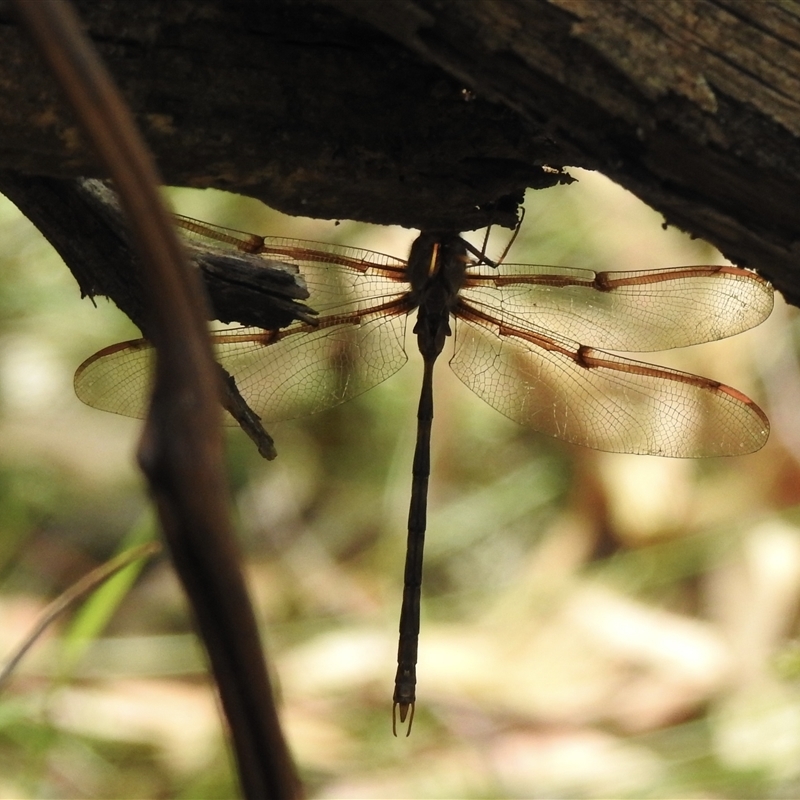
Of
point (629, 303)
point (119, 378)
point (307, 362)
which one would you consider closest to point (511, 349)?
point (629, 303)

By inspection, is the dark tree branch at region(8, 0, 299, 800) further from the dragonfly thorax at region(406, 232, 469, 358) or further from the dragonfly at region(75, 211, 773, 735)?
the dragonfly at region(75, 211, 773, 735)

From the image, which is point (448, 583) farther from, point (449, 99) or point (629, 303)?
point (449, 99)

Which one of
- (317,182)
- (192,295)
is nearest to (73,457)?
(317,182)

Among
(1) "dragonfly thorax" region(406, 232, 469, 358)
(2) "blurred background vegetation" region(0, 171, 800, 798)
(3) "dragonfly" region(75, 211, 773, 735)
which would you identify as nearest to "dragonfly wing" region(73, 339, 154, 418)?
(3) "dragonfly" region(75, 211, 773, 735)

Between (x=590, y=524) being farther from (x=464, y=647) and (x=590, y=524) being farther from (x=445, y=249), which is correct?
(x=445, y=249)

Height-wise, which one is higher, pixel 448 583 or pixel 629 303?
pixel 448 583

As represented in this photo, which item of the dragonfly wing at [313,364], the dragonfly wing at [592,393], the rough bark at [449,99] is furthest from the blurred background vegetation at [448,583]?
the rough bark at [449,99]

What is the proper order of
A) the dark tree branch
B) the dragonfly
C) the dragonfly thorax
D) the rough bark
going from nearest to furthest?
1. the dark tree branch
2. the rough bark
3. the dragonfly thorax
4. the dragonfly

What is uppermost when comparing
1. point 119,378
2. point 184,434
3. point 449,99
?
point 119,378
